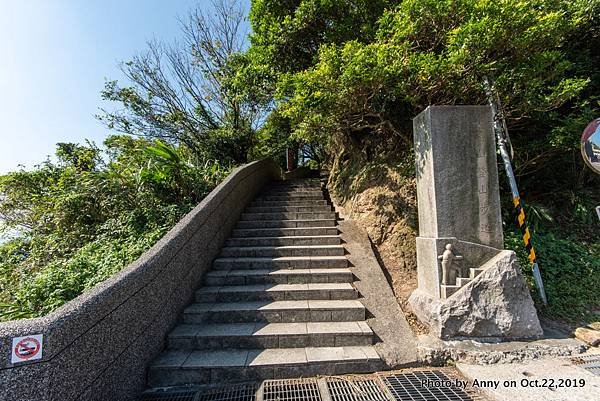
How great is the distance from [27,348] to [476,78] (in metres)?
5.72

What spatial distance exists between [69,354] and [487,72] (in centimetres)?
562

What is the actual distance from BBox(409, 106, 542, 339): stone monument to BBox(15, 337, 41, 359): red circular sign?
3610 millimetres

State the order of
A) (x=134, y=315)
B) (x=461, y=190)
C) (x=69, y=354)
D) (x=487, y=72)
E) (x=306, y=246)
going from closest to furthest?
(x=69, y=354) → (x=134, y=315) → (x=461, y=190) → (x=487, y=72) → (x=306, y=246)

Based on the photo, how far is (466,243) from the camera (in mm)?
3373

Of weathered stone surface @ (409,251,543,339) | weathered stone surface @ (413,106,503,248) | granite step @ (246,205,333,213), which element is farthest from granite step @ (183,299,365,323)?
granite step @ (246,205,333,213)

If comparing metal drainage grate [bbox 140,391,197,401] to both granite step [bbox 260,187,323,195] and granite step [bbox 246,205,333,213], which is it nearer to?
granite step [bbox 246,205,333,213]

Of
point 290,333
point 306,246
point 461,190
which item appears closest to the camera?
point 290,333

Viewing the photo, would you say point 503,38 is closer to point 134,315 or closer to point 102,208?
point 134,315

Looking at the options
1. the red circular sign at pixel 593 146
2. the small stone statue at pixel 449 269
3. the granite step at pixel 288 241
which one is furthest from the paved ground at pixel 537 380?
the granite step at pixel 288 241

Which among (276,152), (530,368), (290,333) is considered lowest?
(530,368)

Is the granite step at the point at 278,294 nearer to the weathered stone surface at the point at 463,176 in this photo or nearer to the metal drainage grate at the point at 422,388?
the metal drainage grate at the point at 422,388

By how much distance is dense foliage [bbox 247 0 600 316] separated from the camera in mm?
3693

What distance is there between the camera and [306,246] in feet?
16.1

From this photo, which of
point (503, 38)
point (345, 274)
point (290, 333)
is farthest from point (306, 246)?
point (503, 38)
